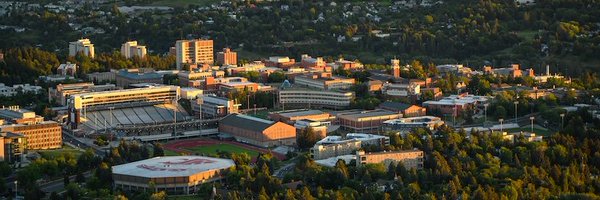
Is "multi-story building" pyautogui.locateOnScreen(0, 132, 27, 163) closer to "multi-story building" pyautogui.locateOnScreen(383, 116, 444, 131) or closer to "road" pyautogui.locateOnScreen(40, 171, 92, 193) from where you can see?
"road" pyautogui.locateOnScreen(40, 171, 92, 193)

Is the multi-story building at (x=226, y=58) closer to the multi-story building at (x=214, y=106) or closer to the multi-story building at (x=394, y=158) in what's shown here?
the multi-story building at (x=214, y=106)

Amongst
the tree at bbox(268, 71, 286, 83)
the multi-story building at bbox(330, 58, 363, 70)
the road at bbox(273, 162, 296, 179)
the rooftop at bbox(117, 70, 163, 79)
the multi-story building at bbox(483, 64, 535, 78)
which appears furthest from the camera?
the multi-story building at bbox(330, 58, 363, 70)

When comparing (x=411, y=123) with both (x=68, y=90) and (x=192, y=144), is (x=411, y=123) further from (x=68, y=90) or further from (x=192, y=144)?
(x=68, y=90)

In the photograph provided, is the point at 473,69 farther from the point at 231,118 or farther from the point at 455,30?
the point at 231,118

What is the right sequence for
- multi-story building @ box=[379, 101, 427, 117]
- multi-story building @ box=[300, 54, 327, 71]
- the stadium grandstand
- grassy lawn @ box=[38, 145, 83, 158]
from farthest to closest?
multi-story building @ box=[300, 54, 327, 71] < multi-story building @ box=[379, 101, 427, 117] < the stadium grandstand < grassy lawn @ box=[38, 145, 83, 158]

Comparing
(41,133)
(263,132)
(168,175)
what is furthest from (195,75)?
(168,175)

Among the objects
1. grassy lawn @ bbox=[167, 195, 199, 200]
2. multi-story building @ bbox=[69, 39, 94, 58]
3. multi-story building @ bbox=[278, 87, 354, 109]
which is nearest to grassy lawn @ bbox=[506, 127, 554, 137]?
multi-story building @ bbox=[278, 87, 354, 109]
